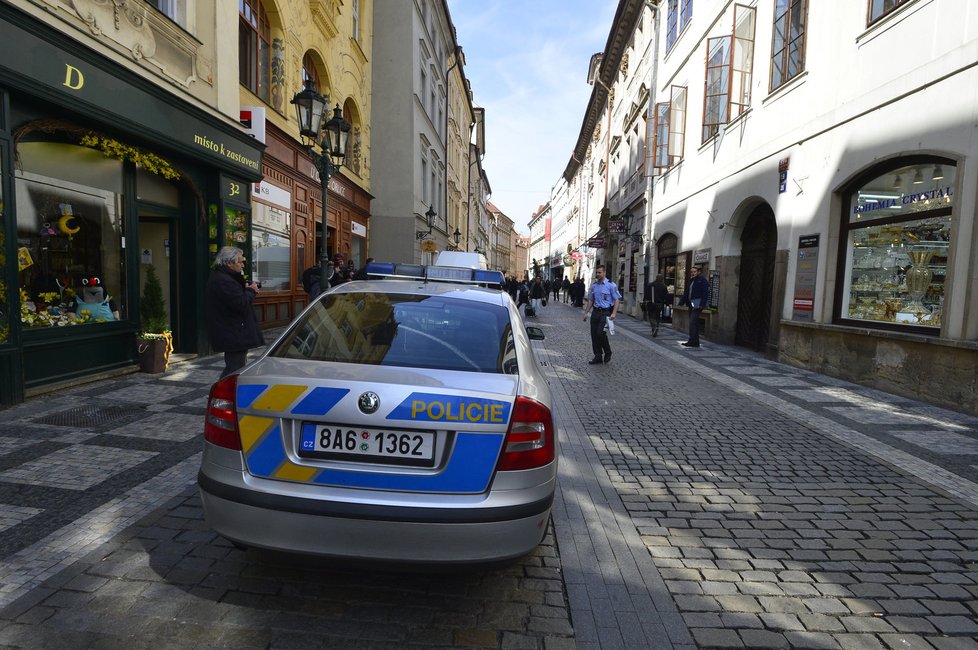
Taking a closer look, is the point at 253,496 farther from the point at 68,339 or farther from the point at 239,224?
the point at 239,224

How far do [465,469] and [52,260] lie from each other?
6916 millimetres

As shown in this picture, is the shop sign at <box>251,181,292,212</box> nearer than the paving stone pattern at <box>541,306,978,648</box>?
No

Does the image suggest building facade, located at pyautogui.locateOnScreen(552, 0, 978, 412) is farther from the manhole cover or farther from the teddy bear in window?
the teddy bear in window

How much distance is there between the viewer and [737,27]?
1338cm

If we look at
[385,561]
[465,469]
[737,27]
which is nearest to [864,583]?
[465,469]

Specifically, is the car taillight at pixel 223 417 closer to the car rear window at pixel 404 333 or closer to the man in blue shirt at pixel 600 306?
the car rear window at pixel 404 333

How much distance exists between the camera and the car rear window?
2768 mm

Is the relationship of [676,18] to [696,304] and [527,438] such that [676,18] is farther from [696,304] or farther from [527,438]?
[527,438]

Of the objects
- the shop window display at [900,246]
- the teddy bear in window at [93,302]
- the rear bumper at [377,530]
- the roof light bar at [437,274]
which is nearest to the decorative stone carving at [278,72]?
the teddy bear in window at [93,302]

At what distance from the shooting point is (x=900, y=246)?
27.8 feet

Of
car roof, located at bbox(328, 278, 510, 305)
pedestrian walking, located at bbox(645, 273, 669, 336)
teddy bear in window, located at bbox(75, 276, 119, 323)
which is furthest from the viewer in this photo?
pedestrian walking, located at bbox(645, 273, 669, 336)

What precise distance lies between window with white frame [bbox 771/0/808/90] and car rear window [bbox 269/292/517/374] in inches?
424

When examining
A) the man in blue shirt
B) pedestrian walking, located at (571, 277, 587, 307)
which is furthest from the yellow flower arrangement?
pedestrian walking, located at (571, 277, 587, 307)

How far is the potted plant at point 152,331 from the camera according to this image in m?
7.75
